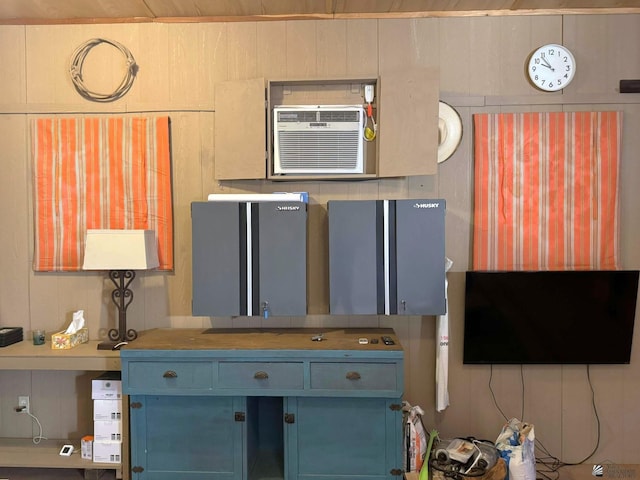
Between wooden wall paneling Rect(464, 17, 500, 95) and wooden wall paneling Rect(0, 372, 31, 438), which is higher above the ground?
wooden wall paneling Rect(464, 17, 500, 95)

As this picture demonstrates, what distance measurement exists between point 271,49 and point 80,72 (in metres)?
1.17

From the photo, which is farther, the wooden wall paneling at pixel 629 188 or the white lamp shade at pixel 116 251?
the wooden wall paneling at pixel 629 188

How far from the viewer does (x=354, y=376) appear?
2.15 meters

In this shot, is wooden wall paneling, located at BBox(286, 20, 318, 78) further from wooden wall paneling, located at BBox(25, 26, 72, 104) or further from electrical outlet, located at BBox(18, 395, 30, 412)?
electrical outlet, located at BBox(18, 395, 30, 412)

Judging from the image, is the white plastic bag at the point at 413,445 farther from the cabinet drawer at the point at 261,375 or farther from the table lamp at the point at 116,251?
the table lamp at the point at 116,251

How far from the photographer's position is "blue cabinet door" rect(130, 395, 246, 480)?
222cm

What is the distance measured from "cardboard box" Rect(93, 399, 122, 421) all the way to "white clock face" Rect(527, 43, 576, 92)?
3.01m

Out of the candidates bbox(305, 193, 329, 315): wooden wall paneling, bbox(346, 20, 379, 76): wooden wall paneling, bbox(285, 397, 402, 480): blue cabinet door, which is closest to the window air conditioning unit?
bbox(305, 193, 329, 315): wooden wall paneling

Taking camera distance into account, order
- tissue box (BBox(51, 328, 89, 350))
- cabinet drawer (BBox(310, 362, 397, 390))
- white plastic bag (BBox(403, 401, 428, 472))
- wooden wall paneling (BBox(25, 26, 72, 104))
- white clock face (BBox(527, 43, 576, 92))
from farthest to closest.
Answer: wooden wall paneling (BBox(25, 26, 72, 104))
white clock face (BBox(527, 43, 576, 92))
tissue box (BBox(51, 328, 89, 350))
white plastic bag (BBox(403, 401, 428, 472))
cabinet drawer (BBox(310, 362, 397, 390))

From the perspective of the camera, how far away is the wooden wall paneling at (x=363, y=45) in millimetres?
2590

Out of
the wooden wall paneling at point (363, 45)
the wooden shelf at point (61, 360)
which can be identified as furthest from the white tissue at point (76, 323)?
the wooden wall paneling at point (363, 45)

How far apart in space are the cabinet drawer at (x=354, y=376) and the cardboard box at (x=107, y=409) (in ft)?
3.59

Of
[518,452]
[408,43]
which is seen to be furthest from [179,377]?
[408,43]

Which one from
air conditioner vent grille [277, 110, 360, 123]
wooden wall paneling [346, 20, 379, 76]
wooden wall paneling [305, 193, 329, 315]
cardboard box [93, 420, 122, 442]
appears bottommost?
cardboard box [93, 420, 122, 442]
